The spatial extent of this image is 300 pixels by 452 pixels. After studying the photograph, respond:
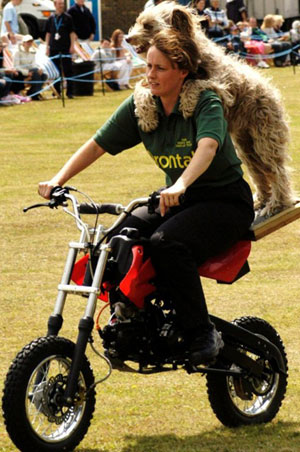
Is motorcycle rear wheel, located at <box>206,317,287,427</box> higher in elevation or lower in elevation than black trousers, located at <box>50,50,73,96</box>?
higher

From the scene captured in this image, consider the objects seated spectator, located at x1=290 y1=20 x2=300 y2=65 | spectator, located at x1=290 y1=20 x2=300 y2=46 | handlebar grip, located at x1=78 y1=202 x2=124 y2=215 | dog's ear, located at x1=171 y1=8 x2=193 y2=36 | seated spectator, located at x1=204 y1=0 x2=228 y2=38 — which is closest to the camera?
handlebar grip, located at x1=78 y1=202 x2=124 y2=215

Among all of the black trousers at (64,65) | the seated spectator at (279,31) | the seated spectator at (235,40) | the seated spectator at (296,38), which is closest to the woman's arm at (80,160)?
the black trousers at (64,65)

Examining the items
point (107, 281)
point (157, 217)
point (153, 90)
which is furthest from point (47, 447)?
point (153, 90)

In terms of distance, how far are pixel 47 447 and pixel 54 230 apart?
6.83 m

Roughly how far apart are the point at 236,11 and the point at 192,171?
29466 mm

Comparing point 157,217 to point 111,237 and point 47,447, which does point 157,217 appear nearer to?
point 111,237

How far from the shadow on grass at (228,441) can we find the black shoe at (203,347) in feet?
1.51

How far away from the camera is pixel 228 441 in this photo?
5.36 meters

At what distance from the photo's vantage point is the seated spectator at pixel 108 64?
26.5 m

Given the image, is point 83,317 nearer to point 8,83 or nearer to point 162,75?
point 162,75

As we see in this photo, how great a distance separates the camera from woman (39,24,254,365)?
16.1 ft

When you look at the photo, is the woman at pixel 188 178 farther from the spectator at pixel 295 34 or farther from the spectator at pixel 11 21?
the spectator at pixel 295 34

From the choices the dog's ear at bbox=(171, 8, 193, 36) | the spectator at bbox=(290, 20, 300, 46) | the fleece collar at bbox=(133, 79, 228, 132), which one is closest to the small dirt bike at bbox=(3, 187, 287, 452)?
the fleece collar at bbox=(133, 79, 228, 132)

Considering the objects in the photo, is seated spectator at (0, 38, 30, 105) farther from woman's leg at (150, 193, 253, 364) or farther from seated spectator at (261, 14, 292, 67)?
woman's leg at (150, 193, 253, 364)
